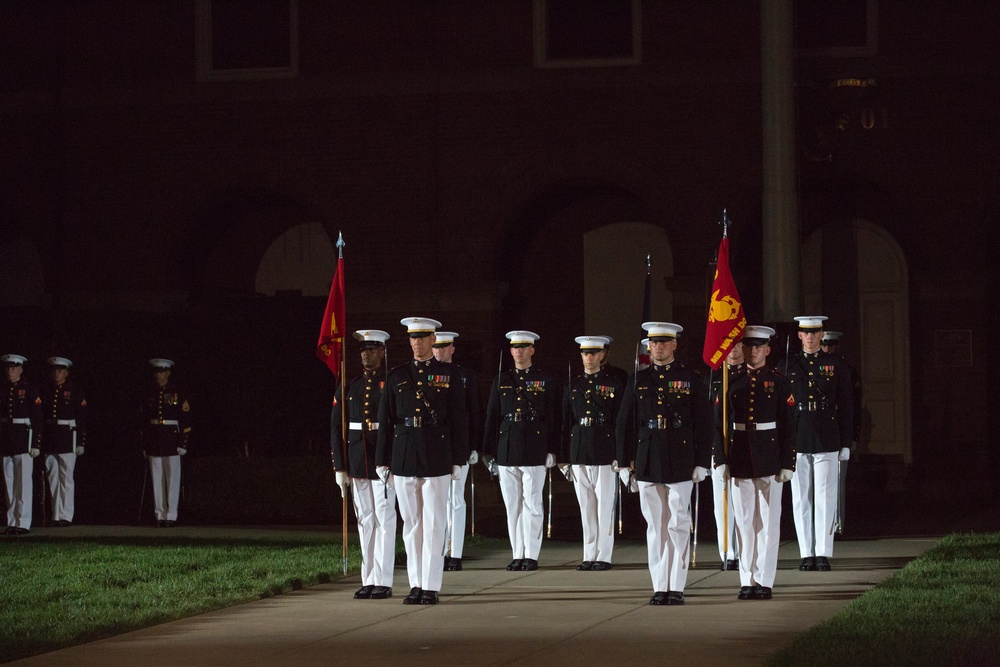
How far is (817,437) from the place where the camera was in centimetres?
1429

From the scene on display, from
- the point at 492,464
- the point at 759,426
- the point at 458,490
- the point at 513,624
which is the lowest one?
the point at 513,624

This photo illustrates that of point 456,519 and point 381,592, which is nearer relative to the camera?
point 381,592

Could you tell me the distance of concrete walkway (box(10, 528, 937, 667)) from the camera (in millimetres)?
9812

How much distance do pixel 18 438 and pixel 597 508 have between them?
755cm

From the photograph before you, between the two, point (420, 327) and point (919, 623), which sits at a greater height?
point (420, 327)

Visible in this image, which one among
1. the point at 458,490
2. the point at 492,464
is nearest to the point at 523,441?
the point at 492,464

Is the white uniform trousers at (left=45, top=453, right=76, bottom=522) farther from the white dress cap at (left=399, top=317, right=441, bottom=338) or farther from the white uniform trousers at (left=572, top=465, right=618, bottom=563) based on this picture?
the white dress cap at (left=399, top=317, right=441, bottom=338)

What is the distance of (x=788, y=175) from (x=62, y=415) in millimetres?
8725

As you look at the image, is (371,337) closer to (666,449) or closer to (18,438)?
(666,449)

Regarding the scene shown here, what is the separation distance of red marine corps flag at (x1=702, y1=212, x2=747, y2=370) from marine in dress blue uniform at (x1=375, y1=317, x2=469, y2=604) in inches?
108

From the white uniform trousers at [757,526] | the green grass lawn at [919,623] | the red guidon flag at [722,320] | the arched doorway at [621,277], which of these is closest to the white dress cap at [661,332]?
the white uniform trousers at [757,526]

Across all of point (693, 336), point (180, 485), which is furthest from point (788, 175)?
point (180, 485)

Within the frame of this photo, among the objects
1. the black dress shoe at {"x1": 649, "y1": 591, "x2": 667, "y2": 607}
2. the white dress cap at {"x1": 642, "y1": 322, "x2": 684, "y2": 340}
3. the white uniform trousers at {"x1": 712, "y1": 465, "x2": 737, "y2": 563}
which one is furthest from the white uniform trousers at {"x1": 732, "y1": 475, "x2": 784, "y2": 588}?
the white dress cap at {"x1": 642, "y1": 322, "x2": 684, "y2": 340}

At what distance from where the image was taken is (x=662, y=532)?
1191cm
